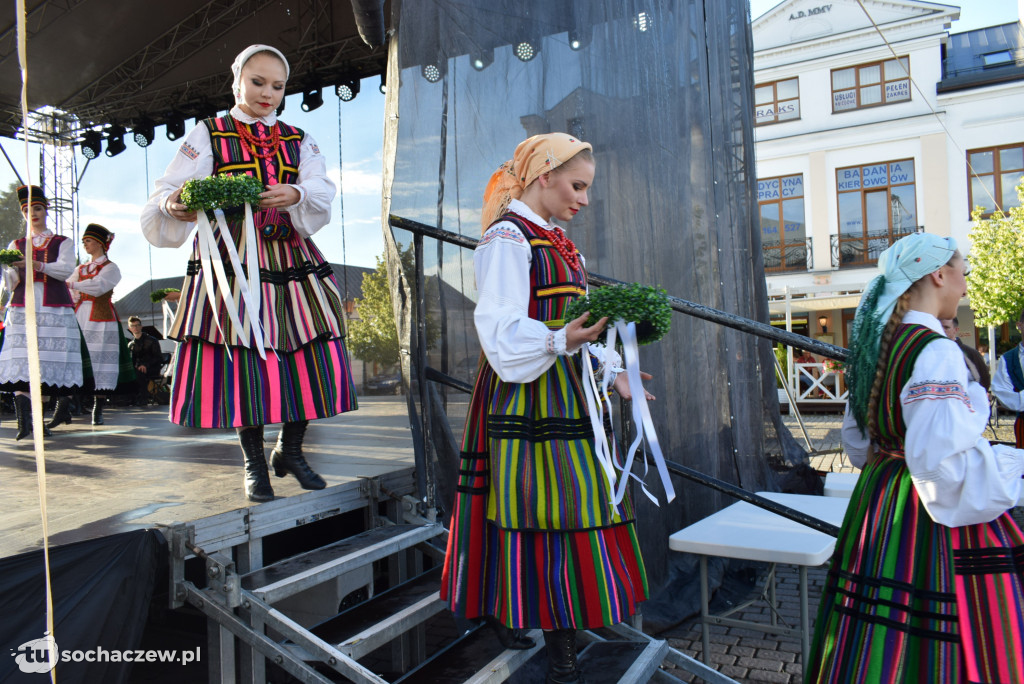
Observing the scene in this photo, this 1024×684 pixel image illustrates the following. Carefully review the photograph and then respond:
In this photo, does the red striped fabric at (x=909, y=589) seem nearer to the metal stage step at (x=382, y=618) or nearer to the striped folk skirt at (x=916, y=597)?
the striped folk skirt at (x=916, y=597)

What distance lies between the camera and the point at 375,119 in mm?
9477

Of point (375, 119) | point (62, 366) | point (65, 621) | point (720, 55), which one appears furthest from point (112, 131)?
point (65, 621)

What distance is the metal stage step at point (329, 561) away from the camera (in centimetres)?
219

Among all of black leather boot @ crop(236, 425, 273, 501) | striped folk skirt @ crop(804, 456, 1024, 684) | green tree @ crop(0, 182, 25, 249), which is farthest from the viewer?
green tree @ crop(0, 182, 25, 249)

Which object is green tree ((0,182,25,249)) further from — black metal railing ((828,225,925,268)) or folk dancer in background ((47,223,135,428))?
black metal railing ((828,225,925,268))

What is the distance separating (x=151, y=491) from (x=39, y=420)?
4.90 feet

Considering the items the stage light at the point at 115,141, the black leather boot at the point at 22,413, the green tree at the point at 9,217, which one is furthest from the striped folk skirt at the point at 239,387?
the stage light at the point at 115,141

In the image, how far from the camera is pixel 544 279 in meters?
1.86

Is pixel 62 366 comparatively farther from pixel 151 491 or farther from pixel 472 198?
pixel 472 198

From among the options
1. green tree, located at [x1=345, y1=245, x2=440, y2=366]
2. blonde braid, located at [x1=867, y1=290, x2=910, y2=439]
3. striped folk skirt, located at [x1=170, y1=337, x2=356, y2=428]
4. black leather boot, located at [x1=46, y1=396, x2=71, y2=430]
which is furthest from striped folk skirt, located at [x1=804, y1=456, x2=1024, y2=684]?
green tree, located at [x1=345, y1=245, x2=440, y2=366]

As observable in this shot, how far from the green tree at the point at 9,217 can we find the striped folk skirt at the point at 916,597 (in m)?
10.7

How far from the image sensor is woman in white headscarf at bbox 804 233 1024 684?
58.9 inches
